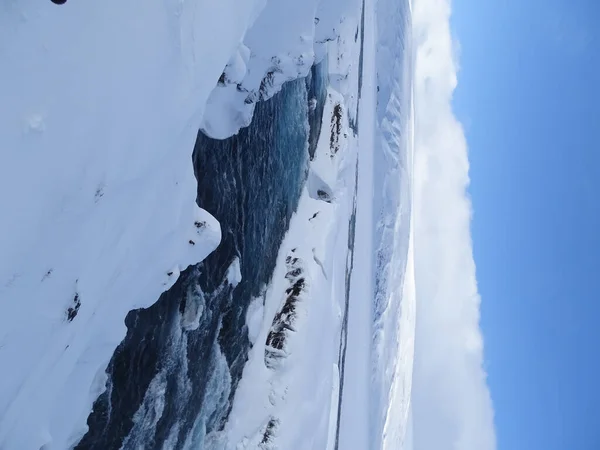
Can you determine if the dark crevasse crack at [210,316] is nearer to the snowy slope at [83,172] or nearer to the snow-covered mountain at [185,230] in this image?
the snow-covered mountain at [185,230]

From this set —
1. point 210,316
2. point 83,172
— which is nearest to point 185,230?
point 83,172

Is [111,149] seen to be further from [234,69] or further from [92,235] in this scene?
[234,69]

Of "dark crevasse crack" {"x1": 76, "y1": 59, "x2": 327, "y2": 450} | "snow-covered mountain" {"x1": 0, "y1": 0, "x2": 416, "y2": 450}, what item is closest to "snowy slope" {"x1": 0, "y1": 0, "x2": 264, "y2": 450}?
"snow-covered mountain" {"x1": 0, "y1": 0, "x2": 416, "y2": 450}

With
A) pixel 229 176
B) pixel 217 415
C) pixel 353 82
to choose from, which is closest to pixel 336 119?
pixel 353 82

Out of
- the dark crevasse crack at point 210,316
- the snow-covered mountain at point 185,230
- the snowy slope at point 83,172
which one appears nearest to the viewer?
the snowy slope at point 83,172

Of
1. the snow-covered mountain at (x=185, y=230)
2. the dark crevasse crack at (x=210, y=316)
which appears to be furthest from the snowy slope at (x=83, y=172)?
the dark crevasse crack at (x=210, y=316)

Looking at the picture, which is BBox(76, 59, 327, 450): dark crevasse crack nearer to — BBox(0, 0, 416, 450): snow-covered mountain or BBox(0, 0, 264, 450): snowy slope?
BBox(0, 0, 416, 450): snow-covered mountain
